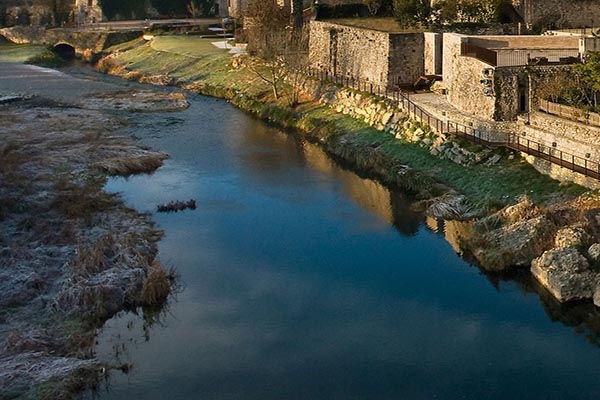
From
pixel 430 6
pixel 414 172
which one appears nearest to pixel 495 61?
pixel 414 172

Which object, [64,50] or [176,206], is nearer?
[176,206]

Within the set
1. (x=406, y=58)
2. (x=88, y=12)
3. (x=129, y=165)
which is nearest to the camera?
(x=129, y=165)

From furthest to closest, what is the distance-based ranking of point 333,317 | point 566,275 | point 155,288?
point 155,288
point 566,275
point 333,317

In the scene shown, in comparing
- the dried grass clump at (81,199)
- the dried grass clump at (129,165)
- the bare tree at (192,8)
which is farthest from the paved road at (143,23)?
the dried grass clump at (81,199)

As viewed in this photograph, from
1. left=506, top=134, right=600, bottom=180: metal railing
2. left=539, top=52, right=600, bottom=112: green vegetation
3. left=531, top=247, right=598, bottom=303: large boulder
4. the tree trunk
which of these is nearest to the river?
left=531, top=247, right=598, bottom=303: large boulder

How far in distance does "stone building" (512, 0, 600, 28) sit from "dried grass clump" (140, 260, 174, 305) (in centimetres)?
2569

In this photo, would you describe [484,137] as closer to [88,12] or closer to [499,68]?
[499,68]

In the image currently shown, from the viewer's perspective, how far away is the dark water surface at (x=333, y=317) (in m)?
17.1

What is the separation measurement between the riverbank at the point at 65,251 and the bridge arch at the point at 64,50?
34.2m

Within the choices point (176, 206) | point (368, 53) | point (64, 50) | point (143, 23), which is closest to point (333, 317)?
point (176, 206)

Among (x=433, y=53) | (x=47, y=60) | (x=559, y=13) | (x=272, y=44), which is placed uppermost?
(x=559, y=13)

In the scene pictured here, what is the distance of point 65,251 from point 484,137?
1455 cm

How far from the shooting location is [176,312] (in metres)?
20.4

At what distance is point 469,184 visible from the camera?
93.0ft
